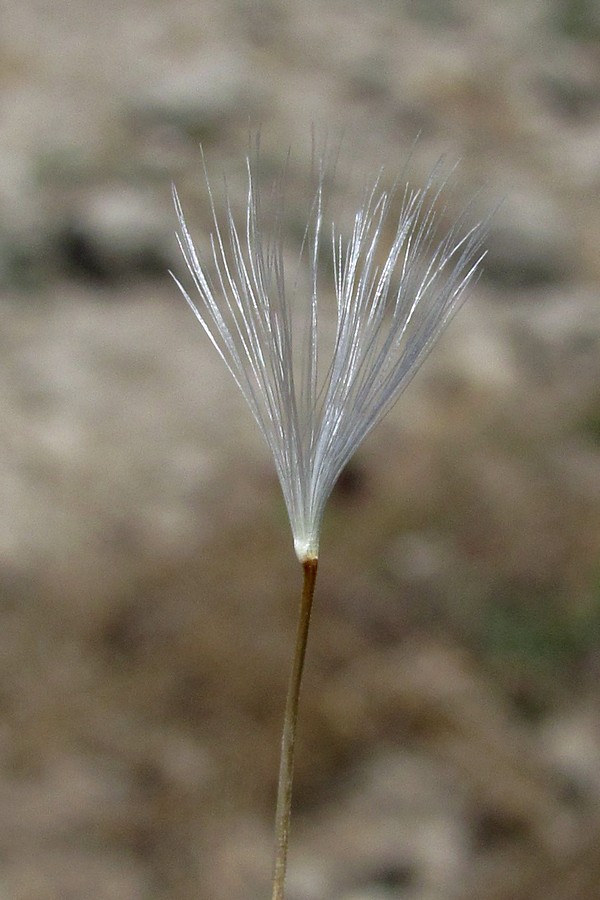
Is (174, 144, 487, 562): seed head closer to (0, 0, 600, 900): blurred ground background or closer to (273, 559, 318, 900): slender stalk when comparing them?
(273, 559, 318, 900): slender stalk

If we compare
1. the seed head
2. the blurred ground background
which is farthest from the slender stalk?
the blurred ground background

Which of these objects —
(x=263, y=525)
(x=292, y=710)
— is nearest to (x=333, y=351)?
(x=292, y=710)

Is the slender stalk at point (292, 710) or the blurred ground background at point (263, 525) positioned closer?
the slender stalk at point (292, 710)

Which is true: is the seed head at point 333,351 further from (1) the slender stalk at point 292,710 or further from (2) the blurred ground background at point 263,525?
(2) the blurred ground background at point 263,525

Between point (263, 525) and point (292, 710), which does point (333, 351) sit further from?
point (263, 525)

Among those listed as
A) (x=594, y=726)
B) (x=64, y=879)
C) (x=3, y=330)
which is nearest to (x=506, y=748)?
(x=594, y=726)

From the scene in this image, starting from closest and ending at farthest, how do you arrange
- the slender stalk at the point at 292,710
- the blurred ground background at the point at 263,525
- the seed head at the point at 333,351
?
the slender stalk at the point at 292,710
the seed head at the point at 333,351
the blurred ground background at the point at 263,525

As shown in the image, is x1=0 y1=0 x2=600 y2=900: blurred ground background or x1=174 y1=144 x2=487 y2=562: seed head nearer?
x1=174 y1=144 x2=487 y2=562: seed head

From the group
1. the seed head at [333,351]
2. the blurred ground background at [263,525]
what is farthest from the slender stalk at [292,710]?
the blurred ground background at [263,525]

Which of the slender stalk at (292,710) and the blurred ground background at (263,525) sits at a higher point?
the slender stalk at (292,710)
